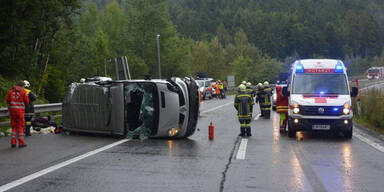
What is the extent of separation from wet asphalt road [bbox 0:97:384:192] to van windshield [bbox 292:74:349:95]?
158 centimetres

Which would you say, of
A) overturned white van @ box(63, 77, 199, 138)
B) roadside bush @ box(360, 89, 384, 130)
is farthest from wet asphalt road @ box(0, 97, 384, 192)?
roadside bush @ box(360, 89, 384, 130)

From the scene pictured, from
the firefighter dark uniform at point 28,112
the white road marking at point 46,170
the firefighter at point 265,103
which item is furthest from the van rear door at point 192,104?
the firefighter at point 265,103

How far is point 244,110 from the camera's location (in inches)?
597

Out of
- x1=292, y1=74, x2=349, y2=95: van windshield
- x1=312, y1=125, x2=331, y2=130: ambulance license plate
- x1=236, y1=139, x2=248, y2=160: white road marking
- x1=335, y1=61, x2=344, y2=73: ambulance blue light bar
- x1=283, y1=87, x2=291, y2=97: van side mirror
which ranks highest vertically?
x1=335, y1=61, x2=344, y2=73: ambulance blue light bar

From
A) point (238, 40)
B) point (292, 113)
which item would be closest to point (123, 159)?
point (292, 113)

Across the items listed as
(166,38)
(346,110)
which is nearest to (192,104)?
(346,110)

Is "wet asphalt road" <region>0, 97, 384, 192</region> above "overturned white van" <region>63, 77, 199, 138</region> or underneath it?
underneath

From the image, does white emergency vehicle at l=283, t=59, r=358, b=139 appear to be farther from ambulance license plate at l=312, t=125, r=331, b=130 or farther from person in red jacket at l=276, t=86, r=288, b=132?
person in red jacket at l=276, t=86, r=288, b=132

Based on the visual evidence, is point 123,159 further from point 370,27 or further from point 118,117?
point 370,27

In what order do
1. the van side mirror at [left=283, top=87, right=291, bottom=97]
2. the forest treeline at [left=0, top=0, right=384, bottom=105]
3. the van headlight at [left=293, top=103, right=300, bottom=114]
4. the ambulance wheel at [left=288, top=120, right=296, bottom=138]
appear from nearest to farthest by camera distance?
the van headlight at [left=293, top=103, right=300, bottom=114] < the ambulance wheel at [left=288, top=120, right=296, bottom=138] < the van side mirror at [left=283, top=87, right=291, bottom=97] < the forest treeline at [left=0, top=0, right=384, bottom=105]

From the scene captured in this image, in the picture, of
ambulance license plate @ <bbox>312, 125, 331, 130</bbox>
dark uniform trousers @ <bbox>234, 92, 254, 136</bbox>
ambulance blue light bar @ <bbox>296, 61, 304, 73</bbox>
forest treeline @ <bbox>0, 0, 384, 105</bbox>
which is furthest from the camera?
forest treeline @ <bbox>0, 0, 384, 105</bbox>

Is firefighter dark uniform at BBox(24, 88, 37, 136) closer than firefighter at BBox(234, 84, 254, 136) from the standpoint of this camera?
Yes

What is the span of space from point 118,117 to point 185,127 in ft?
5.99

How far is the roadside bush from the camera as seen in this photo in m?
17.8
